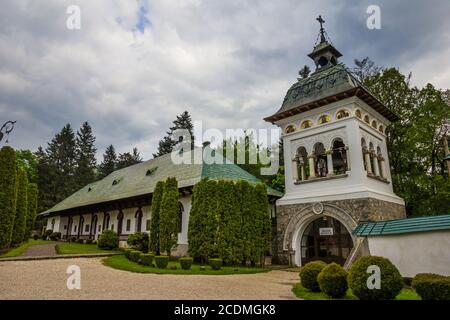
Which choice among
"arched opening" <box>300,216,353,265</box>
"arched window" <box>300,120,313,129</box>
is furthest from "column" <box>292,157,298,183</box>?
"arched opening" <box>300,216,353,265</box>

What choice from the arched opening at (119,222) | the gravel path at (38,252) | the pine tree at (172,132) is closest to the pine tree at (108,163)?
the pine tree at (172,132)

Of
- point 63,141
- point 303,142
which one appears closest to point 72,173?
point 63,141

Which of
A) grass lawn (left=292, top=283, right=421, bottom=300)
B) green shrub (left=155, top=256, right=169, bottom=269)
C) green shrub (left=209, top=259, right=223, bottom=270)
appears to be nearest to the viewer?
grass lawn (left=292, top=283, right=421, bottom=300)

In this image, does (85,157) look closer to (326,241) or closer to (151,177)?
(151,177)

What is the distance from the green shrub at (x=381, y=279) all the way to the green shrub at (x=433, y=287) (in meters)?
0.42

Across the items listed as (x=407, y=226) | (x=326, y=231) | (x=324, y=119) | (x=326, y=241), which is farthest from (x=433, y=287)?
(x=324, y=119)

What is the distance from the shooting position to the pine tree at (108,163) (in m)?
65.3

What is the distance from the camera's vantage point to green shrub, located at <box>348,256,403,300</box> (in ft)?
22.6

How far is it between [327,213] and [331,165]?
8.44 feet

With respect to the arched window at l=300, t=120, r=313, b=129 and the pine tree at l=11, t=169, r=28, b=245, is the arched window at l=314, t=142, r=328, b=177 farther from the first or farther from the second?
the pine tree at l=11, t=169, r=28, b=245

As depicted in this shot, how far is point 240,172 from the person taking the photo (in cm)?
2347

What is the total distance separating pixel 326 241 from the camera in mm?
15031

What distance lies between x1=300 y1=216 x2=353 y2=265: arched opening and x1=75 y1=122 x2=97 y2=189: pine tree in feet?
166

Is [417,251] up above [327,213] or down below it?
below
